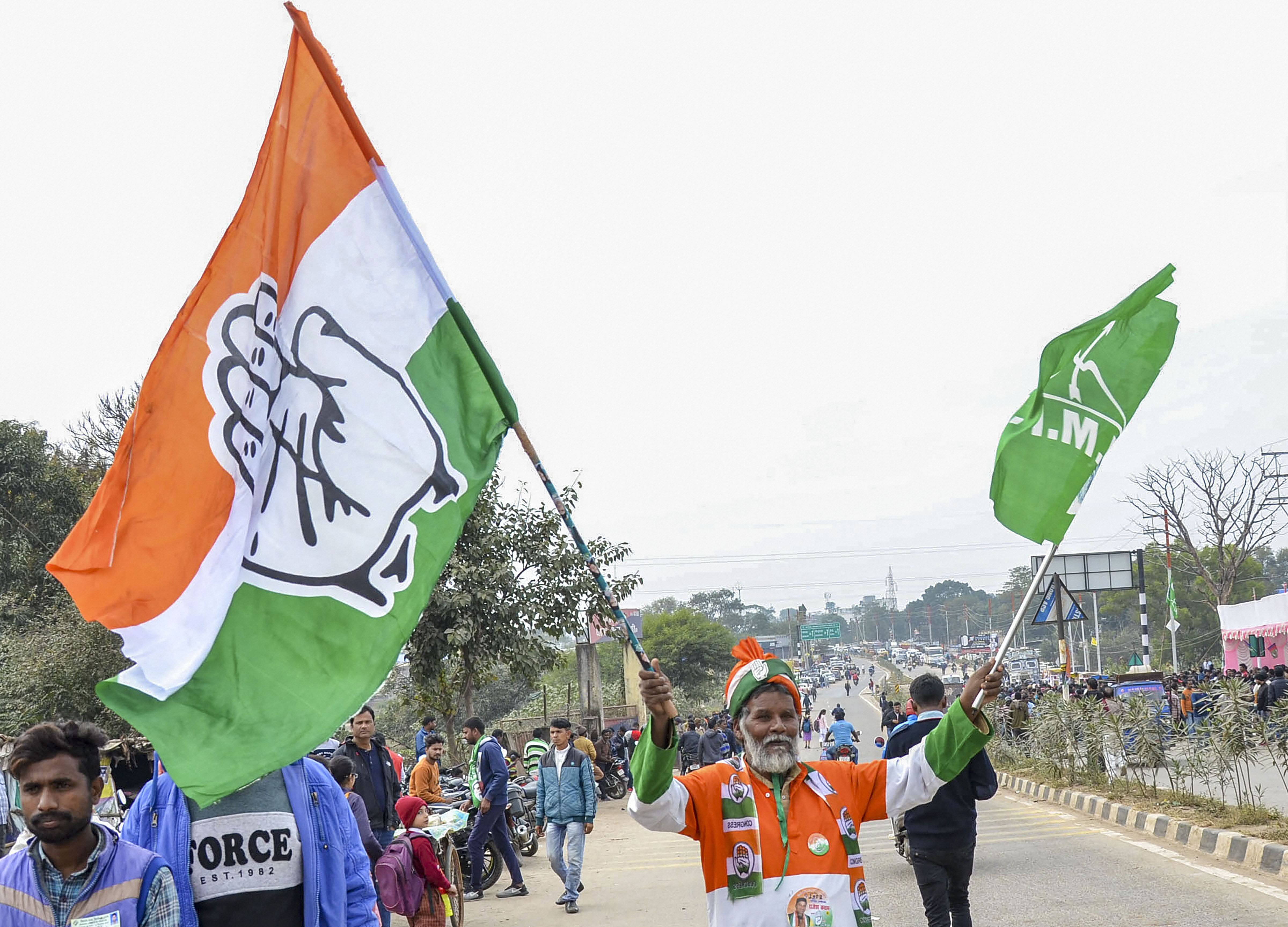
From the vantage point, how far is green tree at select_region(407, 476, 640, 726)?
18062 millimetres

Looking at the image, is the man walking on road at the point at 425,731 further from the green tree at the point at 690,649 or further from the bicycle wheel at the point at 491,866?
the green tree at the point at 690,649

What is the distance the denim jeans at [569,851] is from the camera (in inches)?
441

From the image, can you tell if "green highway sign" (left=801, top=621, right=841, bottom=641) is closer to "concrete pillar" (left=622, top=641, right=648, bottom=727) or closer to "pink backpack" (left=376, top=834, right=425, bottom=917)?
"concrete pillar" (left=622, top=641, right=648, bottom=727)

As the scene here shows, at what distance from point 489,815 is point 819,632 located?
111060mm

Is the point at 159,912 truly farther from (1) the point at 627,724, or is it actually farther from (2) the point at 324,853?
(1) the point at 627,724

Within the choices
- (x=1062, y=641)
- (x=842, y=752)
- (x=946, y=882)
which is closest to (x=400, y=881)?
(x=946, y=882)

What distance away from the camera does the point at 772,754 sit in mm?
3834

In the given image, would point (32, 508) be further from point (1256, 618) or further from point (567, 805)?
point (1256, 618)

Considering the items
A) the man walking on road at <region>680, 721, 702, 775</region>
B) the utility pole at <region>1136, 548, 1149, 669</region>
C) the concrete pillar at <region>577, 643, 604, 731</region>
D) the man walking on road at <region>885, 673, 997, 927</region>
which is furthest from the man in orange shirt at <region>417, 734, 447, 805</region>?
the utility pole at <region>1136, 548, 1149, 669</region>

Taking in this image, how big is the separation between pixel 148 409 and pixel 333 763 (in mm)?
4971

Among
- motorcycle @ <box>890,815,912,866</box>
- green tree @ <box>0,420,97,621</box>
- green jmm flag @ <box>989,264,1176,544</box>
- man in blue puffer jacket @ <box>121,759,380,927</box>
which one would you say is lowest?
motorcycle @ <box>890,815,912,866</box>

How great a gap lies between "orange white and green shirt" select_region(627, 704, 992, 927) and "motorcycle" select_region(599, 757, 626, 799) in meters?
21.7

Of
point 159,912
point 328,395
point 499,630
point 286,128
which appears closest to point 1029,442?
point 328,395

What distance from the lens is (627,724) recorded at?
30.8 m
